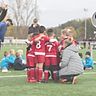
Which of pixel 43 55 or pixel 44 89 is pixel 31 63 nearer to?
pixel 43 55

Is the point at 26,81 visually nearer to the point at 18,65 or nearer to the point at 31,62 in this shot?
the point at 31,62

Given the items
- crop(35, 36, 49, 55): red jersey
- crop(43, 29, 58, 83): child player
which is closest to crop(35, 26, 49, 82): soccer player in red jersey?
crop(35, 36, 49, 55): red jersey

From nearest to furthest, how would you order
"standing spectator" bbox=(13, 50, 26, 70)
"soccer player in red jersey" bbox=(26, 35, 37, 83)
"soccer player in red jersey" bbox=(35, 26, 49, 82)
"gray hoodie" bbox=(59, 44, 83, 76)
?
"gray hoodie" bbox=(59, 44, 83, 76)
"soccer player in red jersey" bbox=(35, 26, 49, 82)
"soccer player in red jersey" bbox=(26, 35, 37, 83)
"standing spectator" bbox=(13, 50, 26, 70)

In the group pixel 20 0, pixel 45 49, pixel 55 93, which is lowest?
pixel 55 93

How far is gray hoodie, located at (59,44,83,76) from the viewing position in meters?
12.1

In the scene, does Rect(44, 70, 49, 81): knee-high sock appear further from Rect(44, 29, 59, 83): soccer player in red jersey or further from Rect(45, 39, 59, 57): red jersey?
Rect(45, 39, 59, 57): red jersey

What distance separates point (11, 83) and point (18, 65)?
6141 mm

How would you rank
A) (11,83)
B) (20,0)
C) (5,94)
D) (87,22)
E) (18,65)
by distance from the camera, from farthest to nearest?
1. (87,22)
2. (20,0)
3. (18,65)
4. (11,83)
5. (5,94)

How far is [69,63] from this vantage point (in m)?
12.1

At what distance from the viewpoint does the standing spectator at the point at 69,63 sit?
12062mm

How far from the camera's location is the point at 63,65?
12125mm

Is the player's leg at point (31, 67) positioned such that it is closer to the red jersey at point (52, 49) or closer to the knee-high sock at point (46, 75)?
the knee-high sock at point (46, 75)

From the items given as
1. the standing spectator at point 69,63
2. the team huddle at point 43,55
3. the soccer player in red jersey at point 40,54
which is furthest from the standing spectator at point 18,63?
the standing spectator at point 69,63

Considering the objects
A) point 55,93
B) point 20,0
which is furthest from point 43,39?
point 20,0
